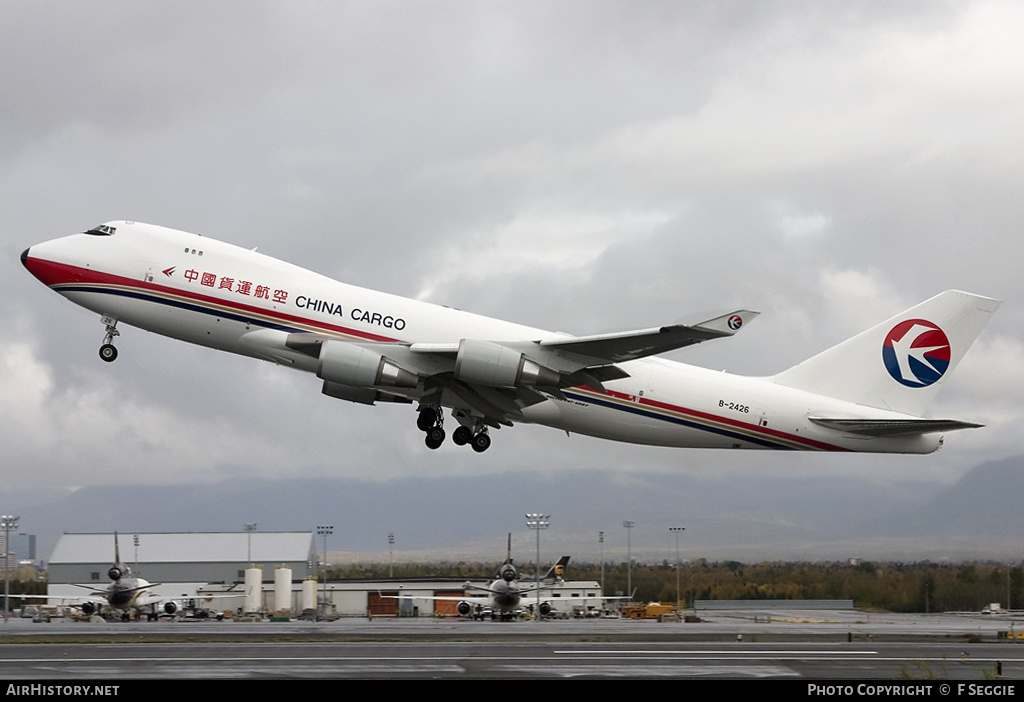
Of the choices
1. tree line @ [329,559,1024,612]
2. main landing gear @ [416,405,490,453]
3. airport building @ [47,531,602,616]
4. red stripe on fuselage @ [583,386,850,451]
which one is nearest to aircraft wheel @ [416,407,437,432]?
main landing gear @ [416,405,490,453]

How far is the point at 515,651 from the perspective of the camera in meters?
36.4

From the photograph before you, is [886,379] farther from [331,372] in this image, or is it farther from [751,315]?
[331,372]

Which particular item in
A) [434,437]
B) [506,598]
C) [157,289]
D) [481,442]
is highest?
[157,289]

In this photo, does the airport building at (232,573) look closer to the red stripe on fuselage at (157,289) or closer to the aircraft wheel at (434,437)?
the aircraft wheel at (434,437)

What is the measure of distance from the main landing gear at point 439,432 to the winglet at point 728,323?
968 cm

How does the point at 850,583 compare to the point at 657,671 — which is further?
the point at 850,583

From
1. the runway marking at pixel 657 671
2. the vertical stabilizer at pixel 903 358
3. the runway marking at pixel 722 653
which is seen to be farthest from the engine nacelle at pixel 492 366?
the vertical stabilizer at pixel 903 358

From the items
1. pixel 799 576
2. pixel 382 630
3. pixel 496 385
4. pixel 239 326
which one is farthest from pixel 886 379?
pixel 799 576

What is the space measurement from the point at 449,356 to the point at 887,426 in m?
14.8

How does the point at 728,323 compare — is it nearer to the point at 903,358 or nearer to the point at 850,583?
the point at 903,358

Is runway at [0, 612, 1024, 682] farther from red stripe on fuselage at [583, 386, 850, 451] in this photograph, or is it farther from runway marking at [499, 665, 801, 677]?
red stripe on fuselage at [583, 386, 850, 451]

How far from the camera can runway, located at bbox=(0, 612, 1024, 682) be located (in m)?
30.0

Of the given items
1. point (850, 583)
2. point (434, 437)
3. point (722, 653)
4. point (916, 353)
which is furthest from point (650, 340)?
point (850, 583)

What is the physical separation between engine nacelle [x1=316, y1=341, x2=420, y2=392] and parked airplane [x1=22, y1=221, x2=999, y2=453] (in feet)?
0.11
